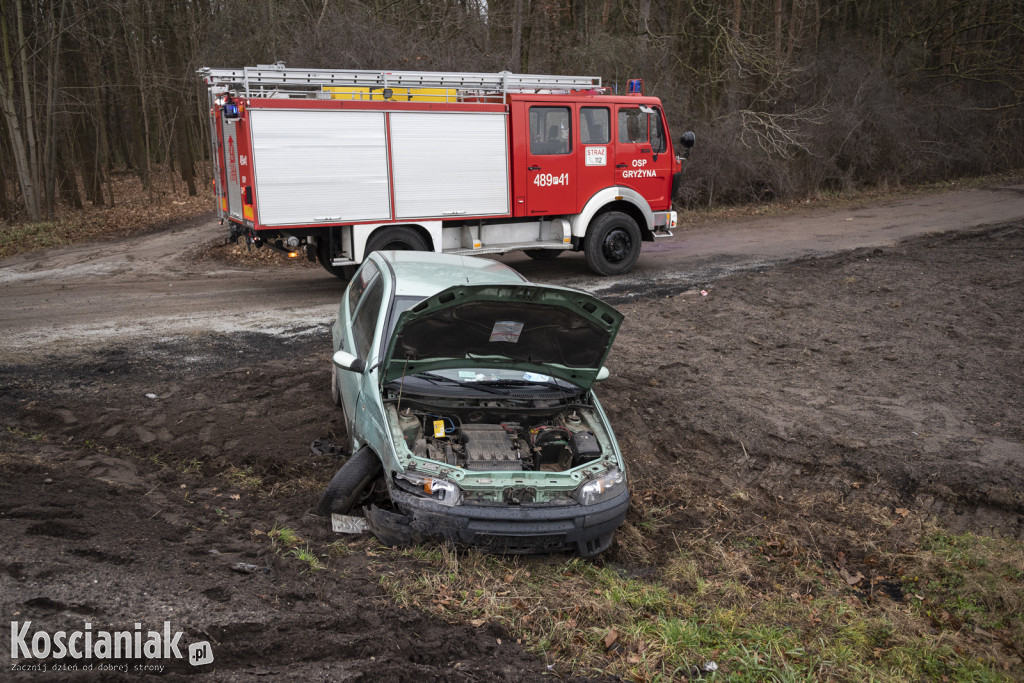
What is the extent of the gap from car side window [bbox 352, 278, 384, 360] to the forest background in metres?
11.6

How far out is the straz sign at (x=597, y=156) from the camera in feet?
41.8

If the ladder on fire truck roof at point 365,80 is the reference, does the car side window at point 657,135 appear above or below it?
below

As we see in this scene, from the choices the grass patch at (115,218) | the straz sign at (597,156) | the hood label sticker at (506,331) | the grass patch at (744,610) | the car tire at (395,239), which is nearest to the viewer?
the grass patch at (744,610)

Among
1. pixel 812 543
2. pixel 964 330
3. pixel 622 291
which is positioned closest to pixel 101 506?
pixel 812 543

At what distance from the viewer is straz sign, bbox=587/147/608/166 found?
12.7 metres

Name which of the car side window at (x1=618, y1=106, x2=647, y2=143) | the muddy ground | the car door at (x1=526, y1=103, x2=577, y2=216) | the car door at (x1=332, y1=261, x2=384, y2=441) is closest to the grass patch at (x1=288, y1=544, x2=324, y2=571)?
the muddy ground

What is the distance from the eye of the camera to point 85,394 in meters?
7.32

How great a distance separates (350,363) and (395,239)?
258 inches

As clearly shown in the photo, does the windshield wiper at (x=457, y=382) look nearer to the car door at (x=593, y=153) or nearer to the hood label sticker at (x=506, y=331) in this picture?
the hood label sticker at (x=506, y=331)

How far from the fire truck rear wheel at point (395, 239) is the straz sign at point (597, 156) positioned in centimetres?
310

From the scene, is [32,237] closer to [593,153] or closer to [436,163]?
[436,163]

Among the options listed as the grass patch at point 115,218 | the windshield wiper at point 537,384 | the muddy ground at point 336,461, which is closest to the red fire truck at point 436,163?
the muddy ground at point 336,461

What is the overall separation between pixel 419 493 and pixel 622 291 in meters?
8.12

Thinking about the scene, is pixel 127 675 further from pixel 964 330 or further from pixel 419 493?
pixel 964 330
